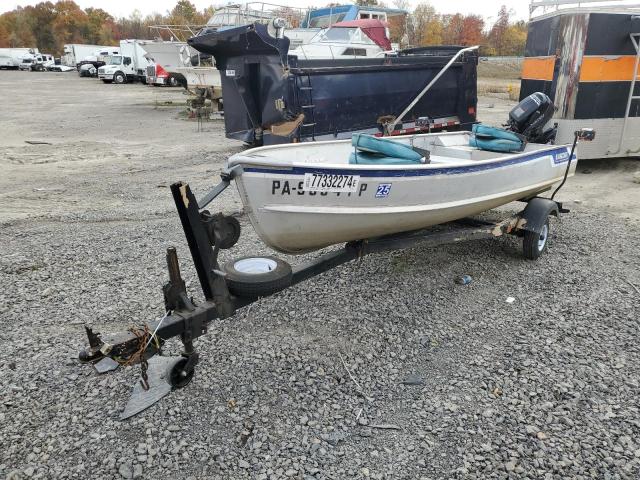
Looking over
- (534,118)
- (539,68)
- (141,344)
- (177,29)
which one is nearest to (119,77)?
(177,29)

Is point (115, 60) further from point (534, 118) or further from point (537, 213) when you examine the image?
point (537, 213)

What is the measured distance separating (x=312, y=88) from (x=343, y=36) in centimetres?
530

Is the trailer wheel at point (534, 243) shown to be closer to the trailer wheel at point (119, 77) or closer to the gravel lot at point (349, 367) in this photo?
the gravel lot at point (349, 367)

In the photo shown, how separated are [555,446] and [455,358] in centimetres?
96

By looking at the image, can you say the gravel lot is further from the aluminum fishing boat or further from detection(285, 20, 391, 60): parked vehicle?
detection(285, 20, 391, 60): parked vehicle

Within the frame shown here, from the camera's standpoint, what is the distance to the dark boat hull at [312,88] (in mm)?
9062

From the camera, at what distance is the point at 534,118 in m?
6.13

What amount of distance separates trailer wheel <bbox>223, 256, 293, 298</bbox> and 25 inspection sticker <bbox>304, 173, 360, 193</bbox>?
58 cm

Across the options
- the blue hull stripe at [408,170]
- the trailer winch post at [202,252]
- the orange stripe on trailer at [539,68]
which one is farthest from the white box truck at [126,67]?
the trailer winch post at [202,252]

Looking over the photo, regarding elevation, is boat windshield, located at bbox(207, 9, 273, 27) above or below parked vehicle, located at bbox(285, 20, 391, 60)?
above

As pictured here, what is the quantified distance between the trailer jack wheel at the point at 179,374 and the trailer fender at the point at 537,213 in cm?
370

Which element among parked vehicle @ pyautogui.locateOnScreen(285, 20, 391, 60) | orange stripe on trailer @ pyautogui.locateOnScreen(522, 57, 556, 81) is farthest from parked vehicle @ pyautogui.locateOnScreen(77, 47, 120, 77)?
orange stripe on trailer @ pyautogui.locateOnScreen(522, 57, 556, 81)

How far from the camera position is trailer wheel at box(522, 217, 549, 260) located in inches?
206

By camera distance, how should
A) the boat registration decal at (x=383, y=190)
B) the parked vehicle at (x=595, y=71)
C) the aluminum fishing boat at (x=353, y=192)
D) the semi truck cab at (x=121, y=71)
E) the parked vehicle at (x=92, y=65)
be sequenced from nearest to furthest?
the aluminum fishing boat at (x=353, y=192) → the boat registration decal at (x=383, y=190) → the parked vehicle at (x=595, y=71) → the semi truck cab at (x=121, y=71) → the parked vehicle at (x=92, y=65)
